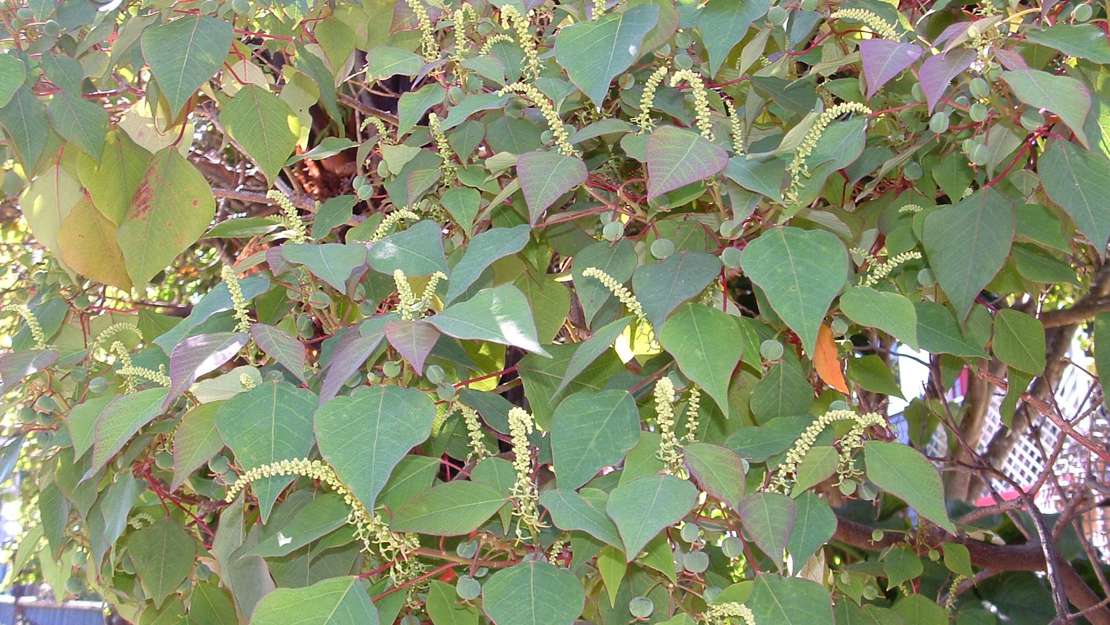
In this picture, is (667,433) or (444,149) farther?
(444,149)

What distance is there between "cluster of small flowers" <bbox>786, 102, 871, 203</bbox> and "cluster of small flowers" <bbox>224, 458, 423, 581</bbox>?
43 centimetres

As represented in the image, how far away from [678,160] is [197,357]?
416 mm

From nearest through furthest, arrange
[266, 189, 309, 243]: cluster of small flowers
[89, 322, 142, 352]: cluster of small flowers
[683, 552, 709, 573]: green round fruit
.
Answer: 1. [683, 552, 709, 573]: green round fruit
2. [266, 189, 309, 243]: cluster of small flowers
3. [89, 322, 142, 352]: cluster of small flowers

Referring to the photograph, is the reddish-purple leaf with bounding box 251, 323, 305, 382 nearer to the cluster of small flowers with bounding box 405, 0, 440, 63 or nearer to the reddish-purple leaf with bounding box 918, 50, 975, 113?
the cluster of small flowers with bounding box 405, 0, 440, 63

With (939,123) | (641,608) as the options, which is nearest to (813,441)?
(641,608)

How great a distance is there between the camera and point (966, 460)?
247cm

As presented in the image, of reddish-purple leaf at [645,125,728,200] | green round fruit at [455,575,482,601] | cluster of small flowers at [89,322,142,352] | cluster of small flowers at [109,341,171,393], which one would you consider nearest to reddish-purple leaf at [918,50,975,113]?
reddish-purple leaf at [645,125,728,200]

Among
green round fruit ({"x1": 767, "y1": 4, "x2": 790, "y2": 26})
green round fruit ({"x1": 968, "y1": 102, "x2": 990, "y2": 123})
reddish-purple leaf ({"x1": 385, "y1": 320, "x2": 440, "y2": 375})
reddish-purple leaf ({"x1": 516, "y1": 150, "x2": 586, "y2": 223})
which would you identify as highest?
green round fruit ({"x1": 767, "y1": 4, "x2": 790, "y2": 26})

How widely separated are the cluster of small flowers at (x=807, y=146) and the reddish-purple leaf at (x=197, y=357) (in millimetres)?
474

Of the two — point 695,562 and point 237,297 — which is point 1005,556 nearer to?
point 695,562

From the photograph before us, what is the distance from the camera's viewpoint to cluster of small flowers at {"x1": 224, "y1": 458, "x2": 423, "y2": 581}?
83cm

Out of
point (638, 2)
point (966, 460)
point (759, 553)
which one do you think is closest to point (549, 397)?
point (759, 553)

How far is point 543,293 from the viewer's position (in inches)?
45.9

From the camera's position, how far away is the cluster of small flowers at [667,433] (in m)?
0.83
